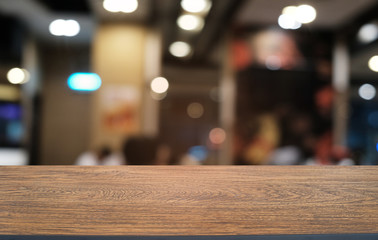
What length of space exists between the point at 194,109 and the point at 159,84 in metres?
3.78

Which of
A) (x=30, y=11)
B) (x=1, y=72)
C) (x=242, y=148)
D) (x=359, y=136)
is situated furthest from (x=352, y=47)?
(x=1, y=72)

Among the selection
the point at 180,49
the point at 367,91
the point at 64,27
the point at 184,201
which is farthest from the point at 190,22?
the point at 184,201

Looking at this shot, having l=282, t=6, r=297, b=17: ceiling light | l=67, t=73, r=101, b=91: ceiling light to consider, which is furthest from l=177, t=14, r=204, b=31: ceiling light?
l=67, t=73, r=101, b=91: ceiling light

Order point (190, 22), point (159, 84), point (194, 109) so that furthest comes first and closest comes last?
point (194, 109)
point (159, 84)
point (190, 22)

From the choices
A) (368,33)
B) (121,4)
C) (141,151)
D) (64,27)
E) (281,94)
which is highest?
(64,27)

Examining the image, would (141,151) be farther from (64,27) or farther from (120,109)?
(64,27)

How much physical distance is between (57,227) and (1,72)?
550 cm

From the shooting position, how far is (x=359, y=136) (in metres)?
5.55

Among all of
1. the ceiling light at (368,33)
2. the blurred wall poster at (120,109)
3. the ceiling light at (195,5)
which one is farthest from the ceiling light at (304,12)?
the blurred wall poster at (120,109)

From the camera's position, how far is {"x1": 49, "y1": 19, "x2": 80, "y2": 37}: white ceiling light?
5.33 metres

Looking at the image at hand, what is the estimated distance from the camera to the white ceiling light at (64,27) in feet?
17.5

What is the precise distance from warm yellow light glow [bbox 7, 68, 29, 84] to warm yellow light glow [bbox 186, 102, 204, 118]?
193 inches

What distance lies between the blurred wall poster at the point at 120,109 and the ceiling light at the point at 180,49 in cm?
149

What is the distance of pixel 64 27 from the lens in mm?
5461
